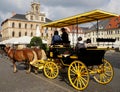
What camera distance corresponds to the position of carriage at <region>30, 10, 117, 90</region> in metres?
9.14

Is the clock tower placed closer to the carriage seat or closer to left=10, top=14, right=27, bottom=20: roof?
left=10, top=14, right=27, bottom=20: roof

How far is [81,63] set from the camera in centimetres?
900

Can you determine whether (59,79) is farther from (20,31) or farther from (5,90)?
(20,31)

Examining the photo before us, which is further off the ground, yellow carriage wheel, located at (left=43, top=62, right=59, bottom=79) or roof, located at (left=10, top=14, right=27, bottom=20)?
roof, located at (left=10, top=14, right=27, bottom=20)

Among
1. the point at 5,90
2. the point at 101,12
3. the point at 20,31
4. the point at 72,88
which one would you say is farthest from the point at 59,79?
the point at 20,31

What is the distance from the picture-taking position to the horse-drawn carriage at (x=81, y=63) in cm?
915

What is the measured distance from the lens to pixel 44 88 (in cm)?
909

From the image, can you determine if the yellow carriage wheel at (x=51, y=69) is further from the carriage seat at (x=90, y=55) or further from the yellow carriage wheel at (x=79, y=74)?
the carriage seat at (x=90, y=55)

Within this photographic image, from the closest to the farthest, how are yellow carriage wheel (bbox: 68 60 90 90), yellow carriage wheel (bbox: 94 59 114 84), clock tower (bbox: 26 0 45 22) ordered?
yellow carriage wheel (bbox: 68 60 90 90) → yellow carriage wheel (bbox: 94 59 114 84) → clock tower (bbox: 26 0 45 22)

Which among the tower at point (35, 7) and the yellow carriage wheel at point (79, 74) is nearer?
the yellow carriage wheel at point (79, 74)

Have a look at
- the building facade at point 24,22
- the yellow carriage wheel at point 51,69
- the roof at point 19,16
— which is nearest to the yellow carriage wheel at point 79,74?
the yellow carriage wheel at point 51,69

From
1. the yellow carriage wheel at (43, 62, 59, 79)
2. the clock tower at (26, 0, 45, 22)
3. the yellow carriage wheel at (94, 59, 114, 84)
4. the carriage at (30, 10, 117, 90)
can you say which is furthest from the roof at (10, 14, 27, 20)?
the yellow carriage wheel at (94, 59, 114, 84)

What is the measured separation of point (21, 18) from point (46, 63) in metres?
92.6

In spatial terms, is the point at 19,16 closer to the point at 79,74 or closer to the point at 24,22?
the point at 24,22
